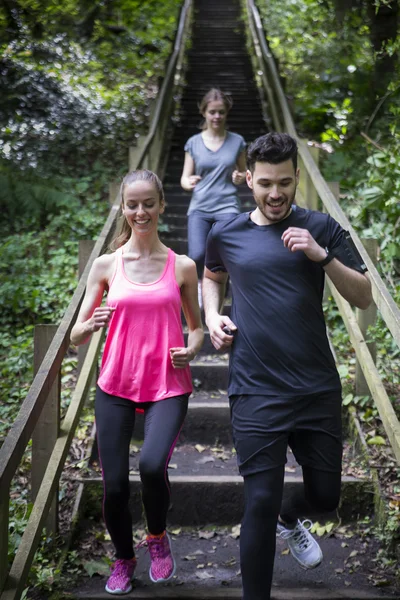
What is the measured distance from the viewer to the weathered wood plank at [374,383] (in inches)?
151

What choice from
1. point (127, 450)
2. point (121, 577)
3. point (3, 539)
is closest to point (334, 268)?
point (127, 450)

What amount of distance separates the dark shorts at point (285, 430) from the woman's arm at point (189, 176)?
3.02 meters

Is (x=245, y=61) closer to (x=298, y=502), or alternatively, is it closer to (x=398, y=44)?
(x=398, y=44)

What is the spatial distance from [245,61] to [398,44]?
985 centimetres

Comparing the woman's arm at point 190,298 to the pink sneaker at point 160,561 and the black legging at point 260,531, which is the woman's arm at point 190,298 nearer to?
the black legging at point 260,531

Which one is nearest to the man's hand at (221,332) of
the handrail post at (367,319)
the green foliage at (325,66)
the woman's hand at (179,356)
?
the woman's hand at (179,356)

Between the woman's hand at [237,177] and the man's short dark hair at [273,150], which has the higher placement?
the man's short dark hair at [273,150]

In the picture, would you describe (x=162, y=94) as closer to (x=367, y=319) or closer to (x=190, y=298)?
(x=367, y=319)

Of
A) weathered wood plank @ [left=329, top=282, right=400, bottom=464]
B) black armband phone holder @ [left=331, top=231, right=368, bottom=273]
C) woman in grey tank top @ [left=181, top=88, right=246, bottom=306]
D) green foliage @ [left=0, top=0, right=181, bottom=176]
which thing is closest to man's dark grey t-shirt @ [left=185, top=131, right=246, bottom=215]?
woman in grey tank top @ [left=181, top=88, right=246, bottom=306]

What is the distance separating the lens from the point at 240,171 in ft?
19.9

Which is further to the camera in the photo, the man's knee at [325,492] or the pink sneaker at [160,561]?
the pink sneaker at [160,561]

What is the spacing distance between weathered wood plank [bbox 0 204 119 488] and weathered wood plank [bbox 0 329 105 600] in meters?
0.47

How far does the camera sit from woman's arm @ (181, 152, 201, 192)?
230 inches

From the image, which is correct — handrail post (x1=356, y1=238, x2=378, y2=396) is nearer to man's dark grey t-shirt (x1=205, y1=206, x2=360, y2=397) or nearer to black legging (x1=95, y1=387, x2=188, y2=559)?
man's dark grey t-shirt (x1=205, y1=206, x2=360, y2=397)
